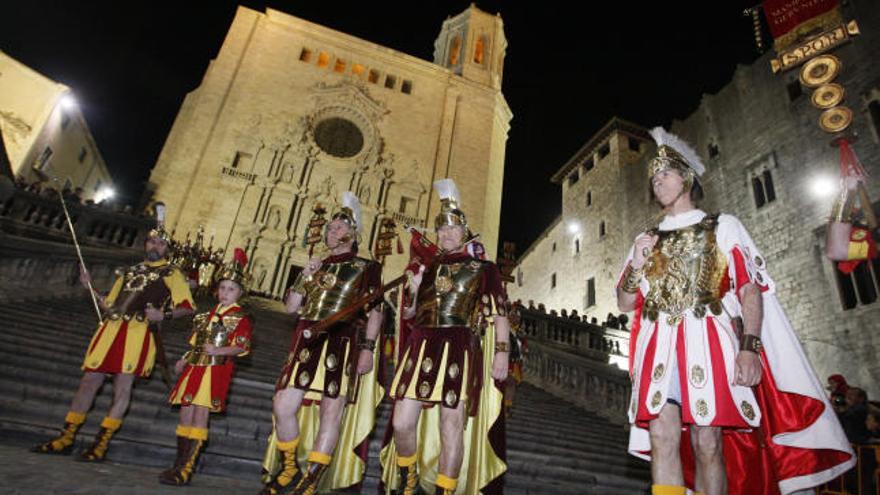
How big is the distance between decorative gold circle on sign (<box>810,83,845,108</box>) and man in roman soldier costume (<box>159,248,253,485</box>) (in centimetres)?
1439

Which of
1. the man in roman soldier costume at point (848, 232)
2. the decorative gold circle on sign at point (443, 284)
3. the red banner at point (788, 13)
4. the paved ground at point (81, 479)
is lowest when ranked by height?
the paved ground at point (81, 479)

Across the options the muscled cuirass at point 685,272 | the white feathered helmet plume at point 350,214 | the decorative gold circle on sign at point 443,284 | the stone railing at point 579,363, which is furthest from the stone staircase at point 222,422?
the muscled cuirass at point 685,272

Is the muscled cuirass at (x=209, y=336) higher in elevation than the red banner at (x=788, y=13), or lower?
Result: lower

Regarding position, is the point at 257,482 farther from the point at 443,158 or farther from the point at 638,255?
the point at 443,158

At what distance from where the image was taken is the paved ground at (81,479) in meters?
2.55

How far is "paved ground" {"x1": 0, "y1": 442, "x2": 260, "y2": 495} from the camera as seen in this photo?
255cm

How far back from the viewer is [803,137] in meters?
15.8

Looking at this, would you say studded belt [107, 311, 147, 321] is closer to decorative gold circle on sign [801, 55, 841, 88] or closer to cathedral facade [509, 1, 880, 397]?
cathedral facade [509, 1, 880, 397]

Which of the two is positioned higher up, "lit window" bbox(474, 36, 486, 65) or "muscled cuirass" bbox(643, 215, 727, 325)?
"lit window" bbox(474, 36, 486, 65)

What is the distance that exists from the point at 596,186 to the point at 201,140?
79.3 feet

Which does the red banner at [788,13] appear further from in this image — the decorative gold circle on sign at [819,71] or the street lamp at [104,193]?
the street lamp at [104,193]

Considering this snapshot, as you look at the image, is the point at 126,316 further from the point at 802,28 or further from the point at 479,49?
the point at 479,49

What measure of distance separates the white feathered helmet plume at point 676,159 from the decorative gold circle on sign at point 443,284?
63.9 inches

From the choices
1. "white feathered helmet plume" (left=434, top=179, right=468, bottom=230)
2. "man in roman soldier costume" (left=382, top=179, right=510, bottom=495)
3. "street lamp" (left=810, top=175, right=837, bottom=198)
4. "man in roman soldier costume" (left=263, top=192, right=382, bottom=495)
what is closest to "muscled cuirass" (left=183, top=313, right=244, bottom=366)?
"man in roman soldier costume" (left=263, top=192, right=382, bottom=495)
